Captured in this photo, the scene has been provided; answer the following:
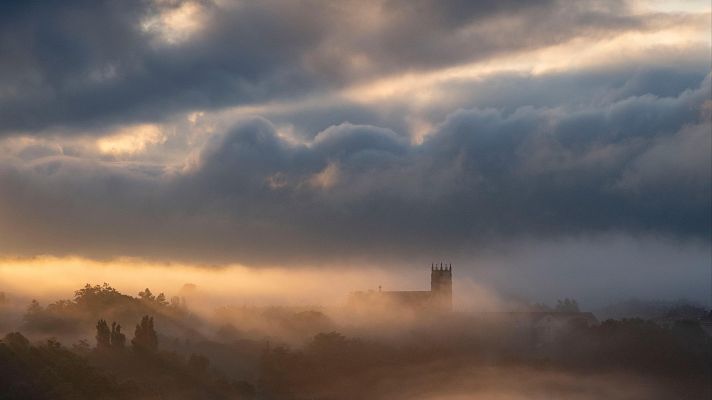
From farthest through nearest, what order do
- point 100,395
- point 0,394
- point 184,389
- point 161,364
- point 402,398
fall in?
point 402,398 < point 161,364 < point 184,389 < point 100,395 < point 0,394

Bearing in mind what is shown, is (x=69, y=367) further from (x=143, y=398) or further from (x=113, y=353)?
(x=113, y=353)

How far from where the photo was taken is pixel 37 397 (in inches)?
5684

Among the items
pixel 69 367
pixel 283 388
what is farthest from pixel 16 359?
pixel 283 388

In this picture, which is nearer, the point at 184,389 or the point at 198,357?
the point at 184,389

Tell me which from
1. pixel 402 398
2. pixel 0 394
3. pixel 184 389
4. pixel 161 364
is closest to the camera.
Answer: pixel 0 394

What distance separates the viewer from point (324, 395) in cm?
19662

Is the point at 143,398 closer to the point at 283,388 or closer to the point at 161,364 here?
the point at 161,364

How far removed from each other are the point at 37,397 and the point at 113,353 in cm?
4926

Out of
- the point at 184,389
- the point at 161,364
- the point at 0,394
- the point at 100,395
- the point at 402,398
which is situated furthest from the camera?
the point at 402,398

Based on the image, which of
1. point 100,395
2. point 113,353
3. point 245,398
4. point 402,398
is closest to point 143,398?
point 100,395

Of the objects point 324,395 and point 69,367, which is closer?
point 69,367

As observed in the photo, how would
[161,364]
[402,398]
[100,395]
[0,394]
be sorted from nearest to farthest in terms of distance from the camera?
1. [0,394]
2. [100,395]
3. [161,364]
4. [402,398]

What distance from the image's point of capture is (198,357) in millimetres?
197250

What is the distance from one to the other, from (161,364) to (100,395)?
109ft
